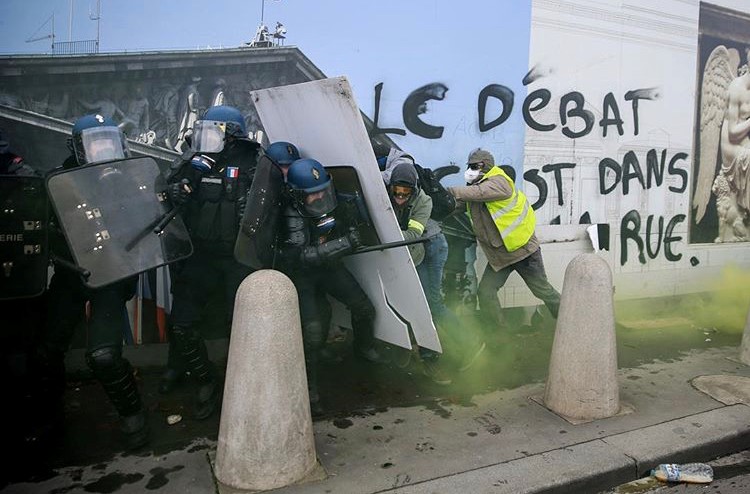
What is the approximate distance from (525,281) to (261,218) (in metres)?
2.62

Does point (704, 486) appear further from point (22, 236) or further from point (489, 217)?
point (22, 236)

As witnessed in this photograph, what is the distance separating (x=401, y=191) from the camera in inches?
163

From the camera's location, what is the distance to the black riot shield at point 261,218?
11.4ft

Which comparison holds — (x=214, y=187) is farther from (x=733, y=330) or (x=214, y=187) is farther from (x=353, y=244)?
(x=733, y=330)

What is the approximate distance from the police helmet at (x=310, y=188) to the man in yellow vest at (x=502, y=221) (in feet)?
4.90

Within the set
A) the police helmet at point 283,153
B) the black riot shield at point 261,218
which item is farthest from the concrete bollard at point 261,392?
the police helmet at point 283,153

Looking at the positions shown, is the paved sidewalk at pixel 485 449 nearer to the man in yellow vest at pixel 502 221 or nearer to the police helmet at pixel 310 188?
the man in yellow vest at pixel 502 221

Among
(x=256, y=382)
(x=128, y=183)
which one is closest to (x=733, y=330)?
(x=256, y=382)

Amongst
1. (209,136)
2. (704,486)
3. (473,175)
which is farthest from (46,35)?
(704,486)

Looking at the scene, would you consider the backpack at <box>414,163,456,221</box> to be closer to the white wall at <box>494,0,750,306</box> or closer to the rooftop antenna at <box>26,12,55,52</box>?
the white wall at <box>494,0,750,306</box>

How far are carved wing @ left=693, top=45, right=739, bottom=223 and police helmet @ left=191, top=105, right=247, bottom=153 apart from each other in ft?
20.7

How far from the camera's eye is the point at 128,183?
3311 mm

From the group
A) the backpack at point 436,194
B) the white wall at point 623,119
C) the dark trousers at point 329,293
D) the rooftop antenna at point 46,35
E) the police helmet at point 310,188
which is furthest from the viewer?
the white wall at point 623,119

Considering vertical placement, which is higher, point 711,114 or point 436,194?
point 711,114
